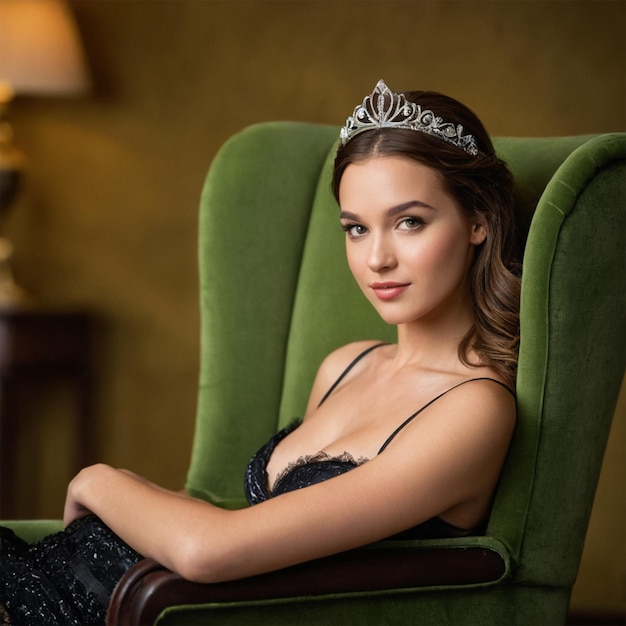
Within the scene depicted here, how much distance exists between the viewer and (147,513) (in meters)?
1.47

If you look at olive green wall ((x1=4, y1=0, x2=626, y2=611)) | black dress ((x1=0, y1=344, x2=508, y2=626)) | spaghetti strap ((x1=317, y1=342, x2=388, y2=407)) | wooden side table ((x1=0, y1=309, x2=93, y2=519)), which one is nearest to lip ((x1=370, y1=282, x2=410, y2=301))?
black dress ((x1=0, y1=344, x2=508, y2=626))

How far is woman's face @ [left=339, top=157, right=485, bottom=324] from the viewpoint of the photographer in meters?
1.70

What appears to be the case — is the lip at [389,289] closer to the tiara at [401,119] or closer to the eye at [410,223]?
the eye at [410,223]

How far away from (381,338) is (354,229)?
56 centimetres

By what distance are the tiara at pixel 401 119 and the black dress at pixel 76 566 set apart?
1.64 ft

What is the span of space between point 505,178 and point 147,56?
256 cm

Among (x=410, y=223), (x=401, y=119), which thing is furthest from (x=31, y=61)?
(x=410, y=223)

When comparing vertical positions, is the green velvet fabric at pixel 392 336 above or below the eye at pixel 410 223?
below

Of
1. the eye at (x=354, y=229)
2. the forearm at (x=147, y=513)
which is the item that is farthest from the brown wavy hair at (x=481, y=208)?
the forearm at (x=147, y=513)

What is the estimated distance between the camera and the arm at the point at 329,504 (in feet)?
4.50

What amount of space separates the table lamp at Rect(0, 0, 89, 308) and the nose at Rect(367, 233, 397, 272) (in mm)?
2241

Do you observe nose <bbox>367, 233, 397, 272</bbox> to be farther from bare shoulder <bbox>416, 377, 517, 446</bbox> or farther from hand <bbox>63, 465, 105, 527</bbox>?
hand <bbox>63, 465, 105, 527</bbox>

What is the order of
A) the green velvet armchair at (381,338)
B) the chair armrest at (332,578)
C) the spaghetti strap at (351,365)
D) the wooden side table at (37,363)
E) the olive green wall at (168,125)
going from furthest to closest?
the olive green wall at (168,125) → the wooden side table at (37,363) → the spaghetti strap at (351,365) → the green velvet armchair at (381,338) → the chair armrest at (332,578)

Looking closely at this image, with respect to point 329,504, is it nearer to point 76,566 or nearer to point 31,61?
point 76,566
